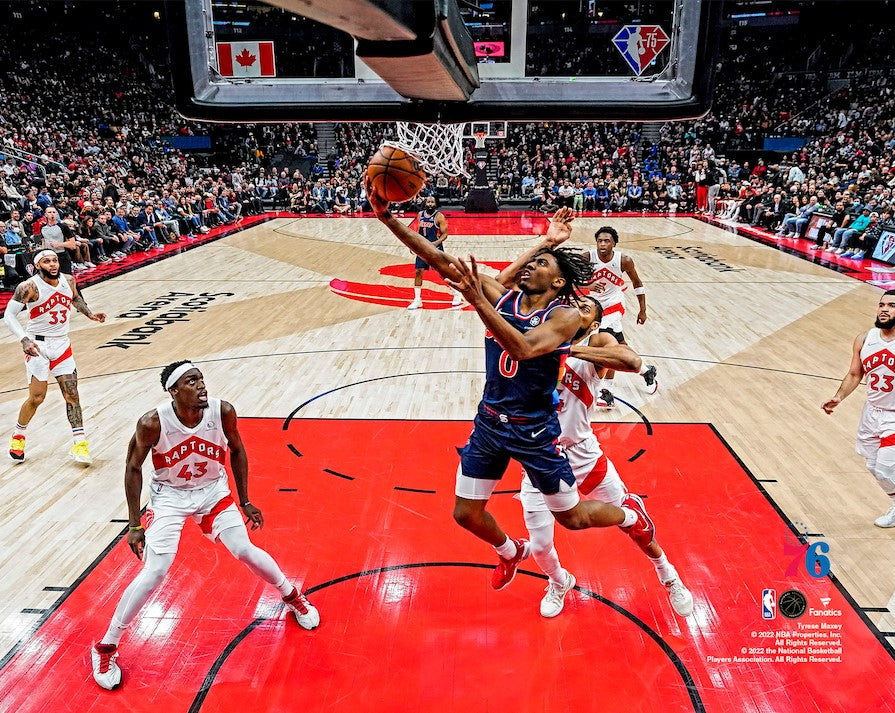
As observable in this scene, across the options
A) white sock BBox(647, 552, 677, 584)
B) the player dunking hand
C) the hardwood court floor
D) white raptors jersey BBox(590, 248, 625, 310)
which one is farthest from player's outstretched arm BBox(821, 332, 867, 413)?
white raptors jersey BBox(590, 248, 625, 310)

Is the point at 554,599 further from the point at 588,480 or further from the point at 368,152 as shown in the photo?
the point at 368,152

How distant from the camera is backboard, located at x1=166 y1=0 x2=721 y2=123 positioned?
15.4ft

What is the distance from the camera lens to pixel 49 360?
589 cm

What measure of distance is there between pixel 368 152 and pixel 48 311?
24448mm

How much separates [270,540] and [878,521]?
13.8 feet

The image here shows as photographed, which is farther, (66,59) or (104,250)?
(66,59)

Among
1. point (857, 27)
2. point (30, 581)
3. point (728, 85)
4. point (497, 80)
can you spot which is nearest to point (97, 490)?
point (30, 581)

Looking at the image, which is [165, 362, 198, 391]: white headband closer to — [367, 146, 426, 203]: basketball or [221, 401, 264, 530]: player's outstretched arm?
[221, 401, 264, 530]: player's outstretched arm

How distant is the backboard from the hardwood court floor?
282 cm

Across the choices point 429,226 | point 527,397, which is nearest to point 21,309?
point 527,397

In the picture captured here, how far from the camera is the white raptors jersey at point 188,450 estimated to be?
3.52m

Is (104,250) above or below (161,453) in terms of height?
below

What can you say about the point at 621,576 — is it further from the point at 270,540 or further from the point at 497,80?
the point at 497,80

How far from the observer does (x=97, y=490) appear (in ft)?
18.0
